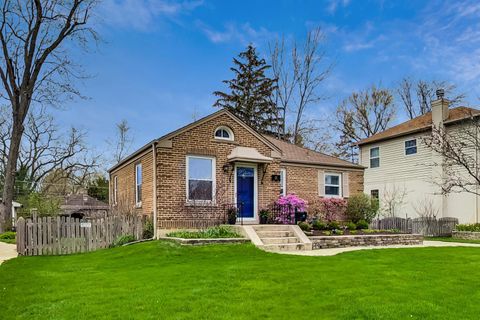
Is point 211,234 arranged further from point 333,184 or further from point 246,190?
point 333,184

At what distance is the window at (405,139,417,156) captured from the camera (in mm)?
24938

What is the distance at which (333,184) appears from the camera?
69.4ft

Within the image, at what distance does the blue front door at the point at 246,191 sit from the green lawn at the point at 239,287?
482 cm

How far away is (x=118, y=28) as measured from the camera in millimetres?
19750

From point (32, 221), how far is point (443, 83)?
1237 inches

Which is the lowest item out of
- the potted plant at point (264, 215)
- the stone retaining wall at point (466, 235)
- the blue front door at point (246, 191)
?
the stone retaining wall at point (466, 235)

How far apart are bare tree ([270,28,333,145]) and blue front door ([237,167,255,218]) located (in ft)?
61.0

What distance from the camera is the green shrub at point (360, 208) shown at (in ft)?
65.5

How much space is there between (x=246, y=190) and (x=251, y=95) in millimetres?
23860

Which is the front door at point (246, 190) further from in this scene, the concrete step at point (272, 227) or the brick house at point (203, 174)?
the concrete step at point (272, 227)

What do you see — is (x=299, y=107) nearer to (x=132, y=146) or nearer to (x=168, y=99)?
(x=168, y=99)

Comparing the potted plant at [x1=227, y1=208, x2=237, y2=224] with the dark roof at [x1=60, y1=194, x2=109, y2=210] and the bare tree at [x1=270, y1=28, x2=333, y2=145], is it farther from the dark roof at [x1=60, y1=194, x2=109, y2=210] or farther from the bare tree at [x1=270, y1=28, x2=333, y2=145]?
the bare tree at [x1=270, y1=28, x2=333, y2=145]

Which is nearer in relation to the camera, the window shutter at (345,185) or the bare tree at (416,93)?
the window shutter at (345,185)

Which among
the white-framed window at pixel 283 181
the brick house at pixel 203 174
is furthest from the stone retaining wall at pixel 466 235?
the brick house at pixel 203 174
